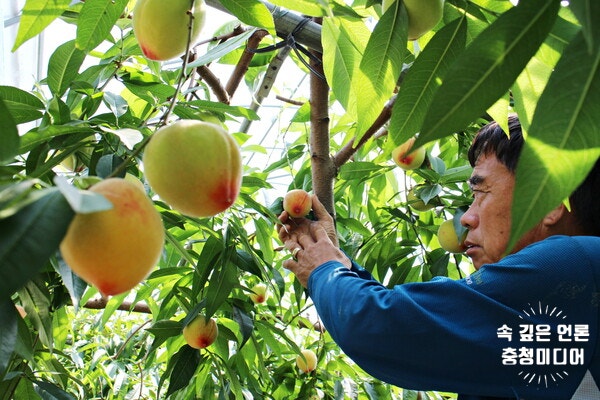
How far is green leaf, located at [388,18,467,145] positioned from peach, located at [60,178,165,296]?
0.26 m

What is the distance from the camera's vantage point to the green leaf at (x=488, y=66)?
0.48m

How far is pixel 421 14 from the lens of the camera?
675 mm

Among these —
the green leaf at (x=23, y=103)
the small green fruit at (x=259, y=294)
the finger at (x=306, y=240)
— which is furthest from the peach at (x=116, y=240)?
the small green fruit at (x=259, y=294)

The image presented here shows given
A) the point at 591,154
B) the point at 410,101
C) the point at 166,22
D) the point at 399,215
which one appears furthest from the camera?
the point at 399,215

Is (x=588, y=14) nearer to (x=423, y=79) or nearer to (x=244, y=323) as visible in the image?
(x=423, y=79)

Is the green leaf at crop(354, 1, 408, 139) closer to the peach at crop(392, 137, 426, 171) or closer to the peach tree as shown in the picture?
Answer: the peach tree

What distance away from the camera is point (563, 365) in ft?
3.30

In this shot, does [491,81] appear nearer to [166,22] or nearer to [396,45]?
[396,45]

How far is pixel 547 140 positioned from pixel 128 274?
0.31 m

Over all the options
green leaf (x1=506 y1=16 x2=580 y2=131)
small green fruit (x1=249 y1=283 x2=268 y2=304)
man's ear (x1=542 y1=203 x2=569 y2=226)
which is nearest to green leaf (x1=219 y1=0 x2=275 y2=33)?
green leaf (x1=506 y1=16 x2=580 y2=131)

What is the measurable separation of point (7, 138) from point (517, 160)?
104 centimetres

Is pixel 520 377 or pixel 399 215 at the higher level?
pixel 520 377

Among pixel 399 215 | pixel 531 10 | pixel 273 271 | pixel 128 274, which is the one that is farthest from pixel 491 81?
pixel 399 215

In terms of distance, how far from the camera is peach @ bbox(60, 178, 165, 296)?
468 mm
